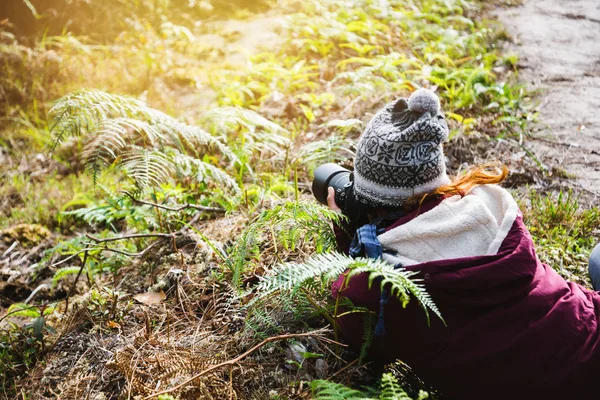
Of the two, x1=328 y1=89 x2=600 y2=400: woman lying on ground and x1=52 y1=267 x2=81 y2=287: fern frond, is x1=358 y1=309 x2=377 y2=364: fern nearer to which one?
x1=328 y1=89 x2=600 y2=400: woman lying on ground

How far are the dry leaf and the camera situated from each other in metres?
0.91

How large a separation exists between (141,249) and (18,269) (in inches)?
35.1

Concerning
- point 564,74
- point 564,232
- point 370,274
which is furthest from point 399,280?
point 564,74

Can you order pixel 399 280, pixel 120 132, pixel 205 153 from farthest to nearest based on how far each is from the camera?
1. pixel 205 153
2. pixel 120 132
3. pixel 399 280

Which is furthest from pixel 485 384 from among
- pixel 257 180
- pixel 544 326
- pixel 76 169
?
pixel 76 169

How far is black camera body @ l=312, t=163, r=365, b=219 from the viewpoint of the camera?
1843 millimetres

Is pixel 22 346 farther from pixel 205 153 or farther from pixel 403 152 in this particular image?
pixel 403 152

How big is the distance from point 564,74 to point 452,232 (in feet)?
11.8

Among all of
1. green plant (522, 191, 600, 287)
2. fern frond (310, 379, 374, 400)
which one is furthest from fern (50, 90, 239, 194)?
green plant (522, 191, 600, 287)

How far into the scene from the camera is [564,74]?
4.37 metres

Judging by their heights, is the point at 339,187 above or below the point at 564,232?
above

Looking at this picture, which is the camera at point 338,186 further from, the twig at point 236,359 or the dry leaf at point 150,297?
the dry leaf at point 150,297

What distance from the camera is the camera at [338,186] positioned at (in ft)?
6.08

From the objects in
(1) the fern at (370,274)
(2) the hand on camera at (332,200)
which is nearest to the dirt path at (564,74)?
(2) the hand on camera at (332,200)
